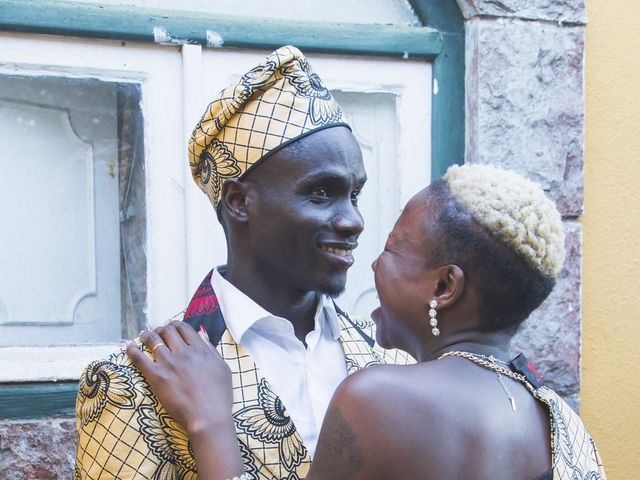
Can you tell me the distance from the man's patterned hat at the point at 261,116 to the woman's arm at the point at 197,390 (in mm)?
393

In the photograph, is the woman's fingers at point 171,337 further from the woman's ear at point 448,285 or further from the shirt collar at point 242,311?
the woman's ear at point 448,285

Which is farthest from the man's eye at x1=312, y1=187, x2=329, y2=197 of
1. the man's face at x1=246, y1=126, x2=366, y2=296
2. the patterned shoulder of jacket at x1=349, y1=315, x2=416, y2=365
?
the patterned shoulder of jacket at x1=349, y1=315, x2=416, y2=365

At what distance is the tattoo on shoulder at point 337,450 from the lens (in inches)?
60.8

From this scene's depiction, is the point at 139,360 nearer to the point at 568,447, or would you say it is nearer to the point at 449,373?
the point at 449,373

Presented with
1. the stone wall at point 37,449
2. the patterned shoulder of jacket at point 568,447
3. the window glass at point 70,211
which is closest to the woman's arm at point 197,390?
the patterned shoulder of jacket at point 568,447

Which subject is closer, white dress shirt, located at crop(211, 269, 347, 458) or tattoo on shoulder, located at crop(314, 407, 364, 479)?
tattoo on shoulder, located at crop(314, 407, 364, 479)

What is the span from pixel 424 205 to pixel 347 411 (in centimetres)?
→ 43

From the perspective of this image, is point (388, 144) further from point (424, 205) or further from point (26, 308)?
point (424, 205)

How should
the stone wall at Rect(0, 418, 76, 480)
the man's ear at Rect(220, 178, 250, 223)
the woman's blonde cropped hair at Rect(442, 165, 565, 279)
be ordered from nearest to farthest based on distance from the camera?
the woman's blonde cropped hair at Rect(442, 165, 565, 279)
the man's ear at Rect(220, 178, 250, 223)
the stone wall at Rect(0, 418, 76, 480)

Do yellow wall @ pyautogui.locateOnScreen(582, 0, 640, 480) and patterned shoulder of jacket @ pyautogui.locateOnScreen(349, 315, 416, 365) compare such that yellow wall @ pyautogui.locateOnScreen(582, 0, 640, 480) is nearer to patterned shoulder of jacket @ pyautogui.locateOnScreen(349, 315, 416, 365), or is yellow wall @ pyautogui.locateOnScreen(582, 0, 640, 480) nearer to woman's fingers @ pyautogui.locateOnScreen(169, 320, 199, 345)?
patterned shoulder of jacket @ pyautogui.locateOnScreen(349, 315, 416, 365)

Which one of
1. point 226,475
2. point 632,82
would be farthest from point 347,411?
point 632,82

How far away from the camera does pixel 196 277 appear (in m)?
2.96

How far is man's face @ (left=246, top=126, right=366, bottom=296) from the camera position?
2.02 meters

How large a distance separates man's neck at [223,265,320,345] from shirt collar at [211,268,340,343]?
2cm
